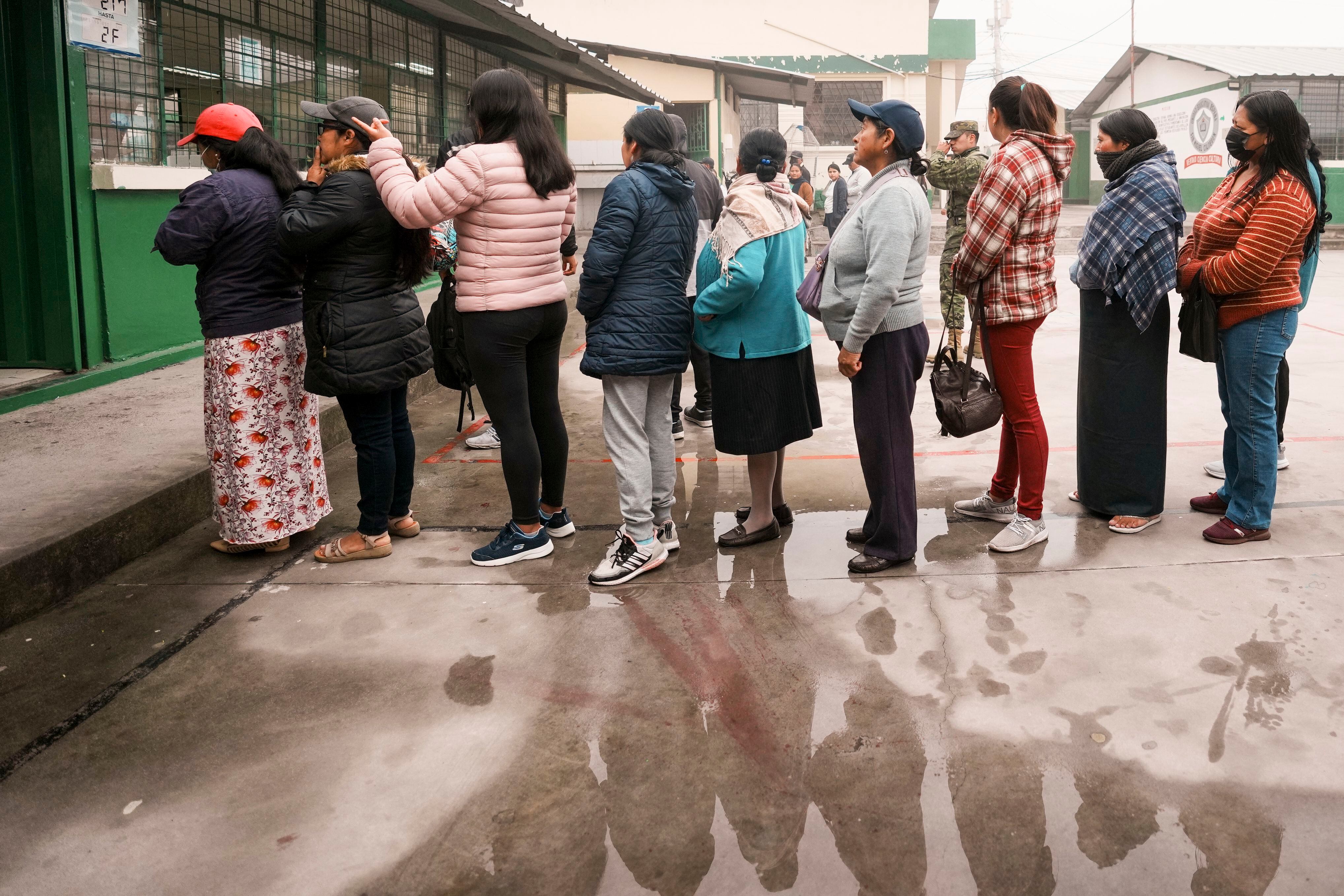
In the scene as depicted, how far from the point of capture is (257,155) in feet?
12.6

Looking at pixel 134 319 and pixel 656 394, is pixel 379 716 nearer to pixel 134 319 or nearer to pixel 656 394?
pixel 656 394

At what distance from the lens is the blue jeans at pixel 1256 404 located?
4059 millimetres

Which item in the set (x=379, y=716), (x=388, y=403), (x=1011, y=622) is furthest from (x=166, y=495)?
(x=1011, y=622)

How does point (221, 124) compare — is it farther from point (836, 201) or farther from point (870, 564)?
point (836, 201)

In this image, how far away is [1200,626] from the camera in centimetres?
339

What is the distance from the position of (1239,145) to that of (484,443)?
3.77 metres

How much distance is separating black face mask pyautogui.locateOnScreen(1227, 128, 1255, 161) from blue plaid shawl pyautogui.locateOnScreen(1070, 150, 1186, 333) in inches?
8.2

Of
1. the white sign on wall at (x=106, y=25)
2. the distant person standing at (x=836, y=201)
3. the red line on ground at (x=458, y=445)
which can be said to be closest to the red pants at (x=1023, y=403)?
the red line on ground at (x=458, y=445)

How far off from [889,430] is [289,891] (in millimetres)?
2431

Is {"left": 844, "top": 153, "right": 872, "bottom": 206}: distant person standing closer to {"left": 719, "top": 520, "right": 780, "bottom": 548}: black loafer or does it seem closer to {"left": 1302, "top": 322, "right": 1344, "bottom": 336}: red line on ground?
{"left": 1302, "top": 322, "right": 1344, "bottom": 336}: red line on ground

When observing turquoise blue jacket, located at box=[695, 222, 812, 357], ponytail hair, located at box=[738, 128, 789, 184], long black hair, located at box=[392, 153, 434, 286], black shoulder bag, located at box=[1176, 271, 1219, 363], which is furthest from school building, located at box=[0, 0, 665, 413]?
black shoulder bag, located at box=[1176, 271, 1219, 363]

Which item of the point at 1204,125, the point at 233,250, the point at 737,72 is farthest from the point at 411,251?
the point at 1204,125

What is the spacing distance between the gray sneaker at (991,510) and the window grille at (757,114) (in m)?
28.3

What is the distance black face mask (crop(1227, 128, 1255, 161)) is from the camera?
3.95 m
